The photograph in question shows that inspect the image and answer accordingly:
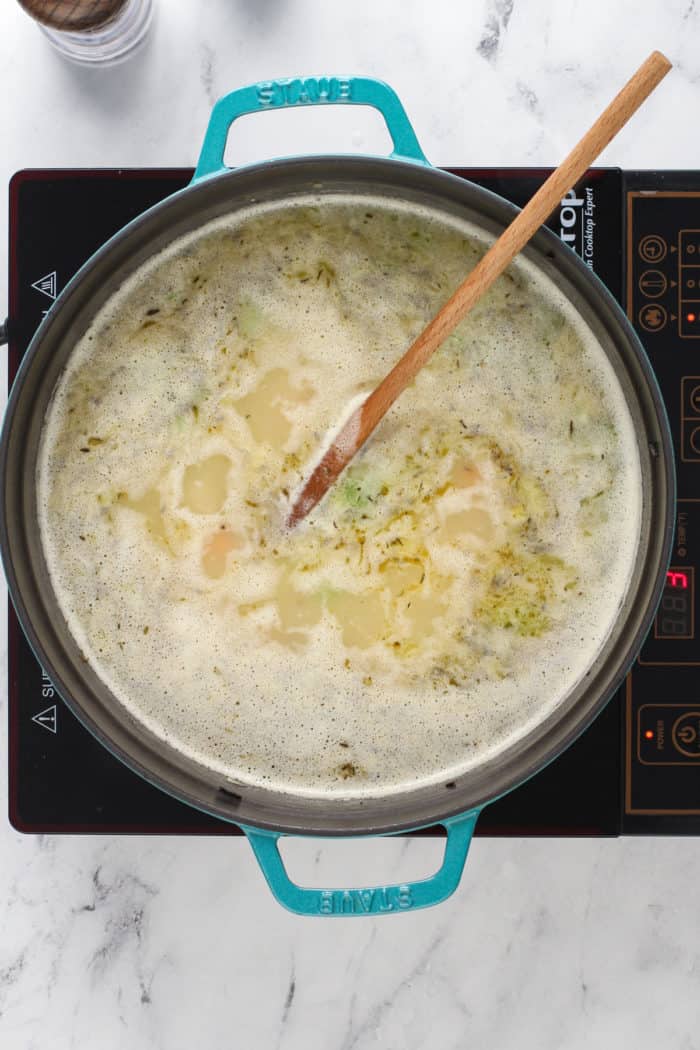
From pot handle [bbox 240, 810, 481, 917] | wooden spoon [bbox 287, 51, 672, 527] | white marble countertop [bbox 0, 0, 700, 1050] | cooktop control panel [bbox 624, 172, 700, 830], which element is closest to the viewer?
wooden spoon [bbox 287, 51, 672, 527]

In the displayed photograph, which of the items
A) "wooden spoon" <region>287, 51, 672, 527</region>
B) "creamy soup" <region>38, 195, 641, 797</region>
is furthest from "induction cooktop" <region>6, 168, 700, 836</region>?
"wooden spoon" <region>287, 51, 672, 527</region>

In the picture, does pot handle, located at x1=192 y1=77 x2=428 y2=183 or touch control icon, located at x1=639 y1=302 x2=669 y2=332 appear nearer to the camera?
pot handle, located at x1=192 y1=77 x2=428 y2=183

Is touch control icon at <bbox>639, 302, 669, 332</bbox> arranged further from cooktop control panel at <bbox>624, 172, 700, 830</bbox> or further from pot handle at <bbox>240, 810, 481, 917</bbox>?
pot handle at <bbox>240, 810, 481, 917</bbox>

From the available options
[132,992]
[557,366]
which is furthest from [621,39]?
[132,992]

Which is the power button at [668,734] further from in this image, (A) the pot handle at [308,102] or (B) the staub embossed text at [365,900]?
(A) the pot handle at [308,102]

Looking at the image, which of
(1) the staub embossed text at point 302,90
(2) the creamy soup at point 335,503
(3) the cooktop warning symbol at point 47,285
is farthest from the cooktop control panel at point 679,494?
Result: (3) the cooktop warning symbol at point 47,285

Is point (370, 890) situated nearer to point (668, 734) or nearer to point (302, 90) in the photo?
point (668, 734)

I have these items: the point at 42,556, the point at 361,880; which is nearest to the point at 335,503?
the point at 42,556
